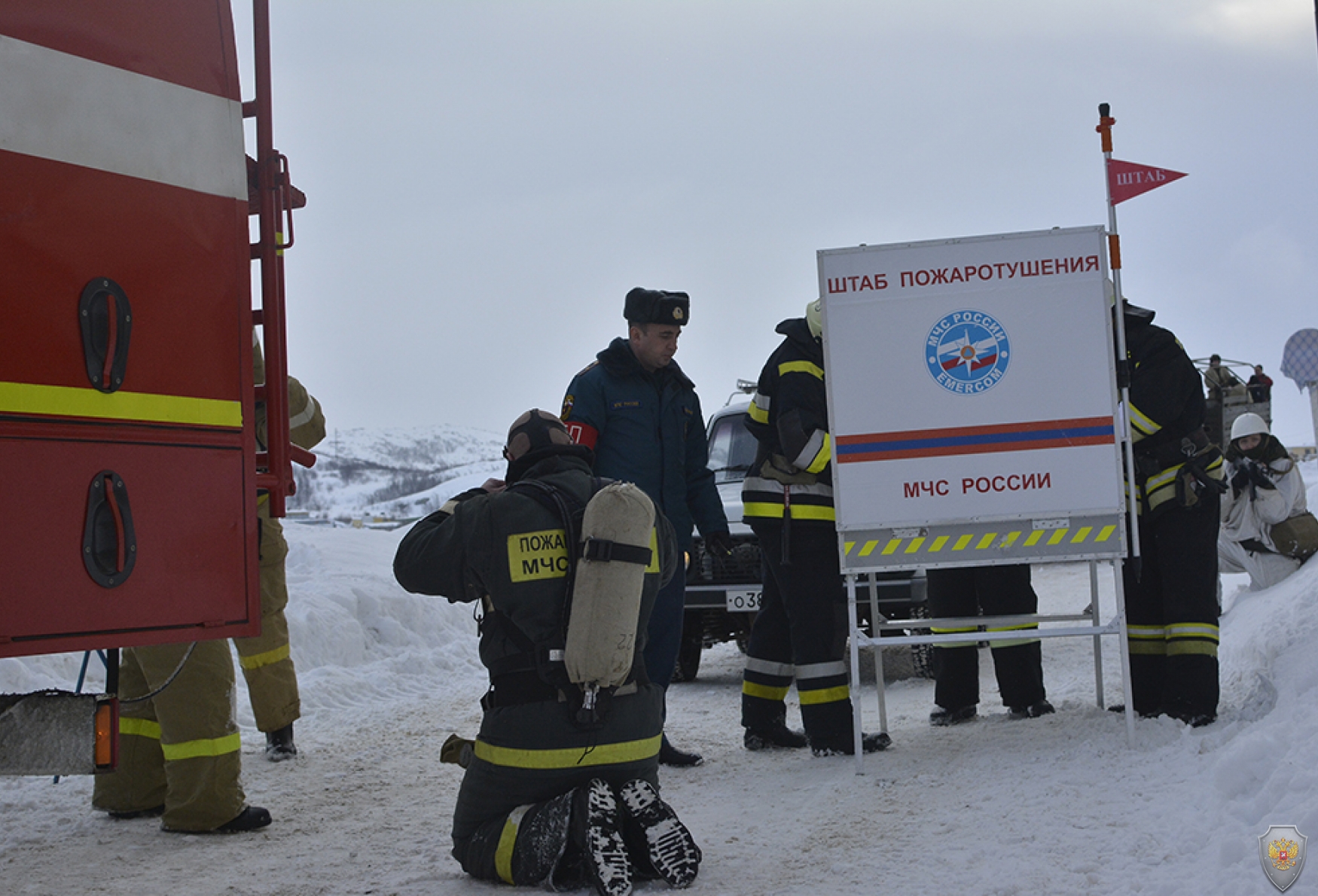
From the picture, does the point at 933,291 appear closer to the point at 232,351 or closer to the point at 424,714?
the point at 232,351

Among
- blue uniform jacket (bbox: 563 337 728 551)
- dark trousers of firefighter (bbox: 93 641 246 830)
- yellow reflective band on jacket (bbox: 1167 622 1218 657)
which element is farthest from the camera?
blue uniform jacket (bbox: 563 337 728 551)

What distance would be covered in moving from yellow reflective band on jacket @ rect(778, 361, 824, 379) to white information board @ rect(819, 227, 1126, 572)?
1.60ft

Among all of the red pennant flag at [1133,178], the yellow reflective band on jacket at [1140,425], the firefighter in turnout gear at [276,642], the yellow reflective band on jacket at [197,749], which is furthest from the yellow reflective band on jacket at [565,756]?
the red pennant flag at [1133,178]

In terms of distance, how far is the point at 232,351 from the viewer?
3400 millimetres

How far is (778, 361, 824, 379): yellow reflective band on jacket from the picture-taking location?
18.7ft

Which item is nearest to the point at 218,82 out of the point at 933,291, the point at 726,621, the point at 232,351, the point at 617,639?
the point at 232,351

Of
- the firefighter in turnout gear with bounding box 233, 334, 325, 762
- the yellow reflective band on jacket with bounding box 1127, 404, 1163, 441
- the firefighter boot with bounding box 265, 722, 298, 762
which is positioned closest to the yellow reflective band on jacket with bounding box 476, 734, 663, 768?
the firefighter in turnout gear with bounding box 233, 334, 325, 762

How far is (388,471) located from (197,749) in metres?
99.6

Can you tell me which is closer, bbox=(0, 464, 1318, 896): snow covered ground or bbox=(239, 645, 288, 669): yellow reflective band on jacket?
bbox=(0, 464, 1318, 896): snow covered ground

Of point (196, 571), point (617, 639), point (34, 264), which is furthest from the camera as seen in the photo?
point (617, 639)

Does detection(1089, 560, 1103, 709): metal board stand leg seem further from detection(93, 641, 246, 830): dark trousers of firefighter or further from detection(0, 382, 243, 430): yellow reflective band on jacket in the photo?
detection(0, 382, 243, 430): yellow reflective band on jacket

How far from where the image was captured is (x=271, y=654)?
20.1ft

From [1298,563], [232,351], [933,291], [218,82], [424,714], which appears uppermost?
[218,82]

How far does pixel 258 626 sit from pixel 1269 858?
9.37ft
